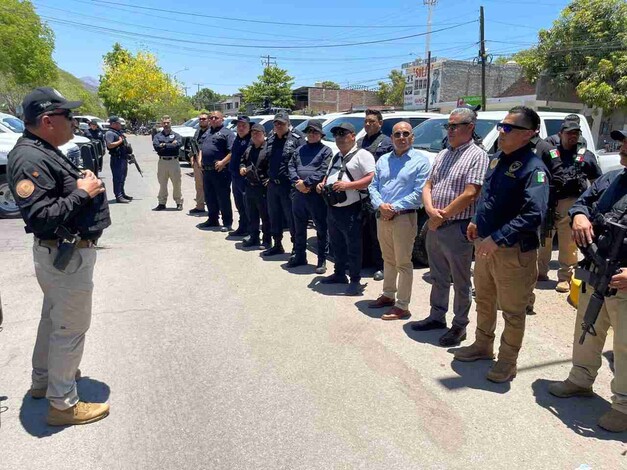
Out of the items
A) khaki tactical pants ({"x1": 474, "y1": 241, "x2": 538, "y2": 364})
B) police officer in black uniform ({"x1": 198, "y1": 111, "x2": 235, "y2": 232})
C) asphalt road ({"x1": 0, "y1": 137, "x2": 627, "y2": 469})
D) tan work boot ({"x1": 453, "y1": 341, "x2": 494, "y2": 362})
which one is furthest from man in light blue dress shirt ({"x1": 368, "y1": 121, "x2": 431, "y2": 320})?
police officer in black uniform ({"x1": 198, "y1": 111, "x2": 235, "y2": 232})

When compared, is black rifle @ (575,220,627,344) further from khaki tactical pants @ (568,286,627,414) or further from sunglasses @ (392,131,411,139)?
sunglasses @ (392,131,411,139)

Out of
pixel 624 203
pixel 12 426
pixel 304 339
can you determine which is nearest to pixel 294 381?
pixel 304 339

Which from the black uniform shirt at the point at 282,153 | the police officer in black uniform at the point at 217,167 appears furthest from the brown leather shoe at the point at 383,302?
the police officer in black uniform at the point at 217,167

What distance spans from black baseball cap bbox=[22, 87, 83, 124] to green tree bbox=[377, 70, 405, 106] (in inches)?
2449

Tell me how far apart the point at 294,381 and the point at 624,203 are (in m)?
2.50

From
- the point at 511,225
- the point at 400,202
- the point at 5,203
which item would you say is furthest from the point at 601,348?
the point at 5,203

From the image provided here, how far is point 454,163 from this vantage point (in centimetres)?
402

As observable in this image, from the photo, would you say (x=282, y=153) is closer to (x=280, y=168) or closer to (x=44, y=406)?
(x=280, y=168)

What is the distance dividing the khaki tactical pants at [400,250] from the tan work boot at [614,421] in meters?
2.03

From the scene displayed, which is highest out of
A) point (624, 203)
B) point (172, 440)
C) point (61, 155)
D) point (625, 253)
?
point (61, 155)

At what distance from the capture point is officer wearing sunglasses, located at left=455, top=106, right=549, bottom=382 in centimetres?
328

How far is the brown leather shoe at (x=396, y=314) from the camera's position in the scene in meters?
4.76

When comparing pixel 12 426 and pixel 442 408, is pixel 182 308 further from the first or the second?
pixel 442 408

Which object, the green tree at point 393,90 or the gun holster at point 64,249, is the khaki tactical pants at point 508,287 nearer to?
the gun holster at point 64,249
